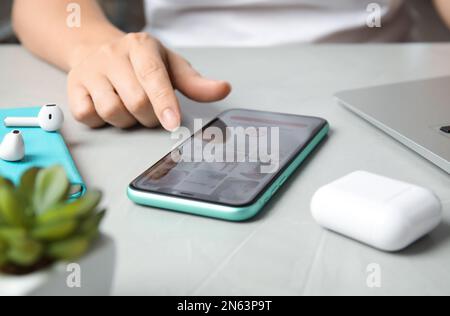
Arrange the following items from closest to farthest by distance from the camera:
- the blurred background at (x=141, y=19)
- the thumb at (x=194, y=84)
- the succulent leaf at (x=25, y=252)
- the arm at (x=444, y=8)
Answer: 1. the succulent leaf at (x=25, y=252)
2. the thumb at (x=194, y=84)
3. the arm at (x=444, y=8)
4. the blurred background at (x=141, y=19)

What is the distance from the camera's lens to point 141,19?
4.44ft

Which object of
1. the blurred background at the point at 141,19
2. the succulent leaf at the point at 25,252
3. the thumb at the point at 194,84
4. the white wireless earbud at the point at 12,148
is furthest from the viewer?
the blurred background at the point at 141,19

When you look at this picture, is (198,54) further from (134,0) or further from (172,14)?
(134,0)

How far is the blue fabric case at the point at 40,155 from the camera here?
0.39 meters

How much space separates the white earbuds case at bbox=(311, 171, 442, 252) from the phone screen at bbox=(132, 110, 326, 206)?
47 millimetres

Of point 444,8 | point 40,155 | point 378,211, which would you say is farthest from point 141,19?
point 378,211

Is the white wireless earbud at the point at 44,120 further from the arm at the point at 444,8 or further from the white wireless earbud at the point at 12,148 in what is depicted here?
the arm at the point at 444,8

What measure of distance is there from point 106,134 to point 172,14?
16.2 inches

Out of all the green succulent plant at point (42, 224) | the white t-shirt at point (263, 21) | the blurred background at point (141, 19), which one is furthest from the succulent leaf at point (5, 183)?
the blurred background at point (141, 19)

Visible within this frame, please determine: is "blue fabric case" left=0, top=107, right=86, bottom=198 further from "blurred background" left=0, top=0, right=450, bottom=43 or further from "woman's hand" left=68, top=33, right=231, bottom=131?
"blurred background" left=0, top=0, right=450, bottom=43

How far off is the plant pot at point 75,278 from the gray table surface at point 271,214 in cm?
1

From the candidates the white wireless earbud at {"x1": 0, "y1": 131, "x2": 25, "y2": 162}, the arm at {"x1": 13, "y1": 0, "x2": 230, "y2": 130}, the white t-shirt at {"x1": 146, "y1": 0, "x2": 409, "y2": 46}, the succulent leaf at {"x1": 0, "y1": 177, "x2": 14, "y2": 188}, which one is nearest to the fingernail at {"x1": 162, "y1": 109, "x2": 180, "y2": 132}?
the arm at {"x1": 13, "y1": 0, "x2": 230, "y2": 130}

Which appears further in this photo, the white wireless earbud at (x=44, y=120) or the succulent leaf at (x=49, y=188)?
the white wireless earbud at (x=44, y=120)

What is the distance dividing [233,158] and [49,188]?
0.21 metres
